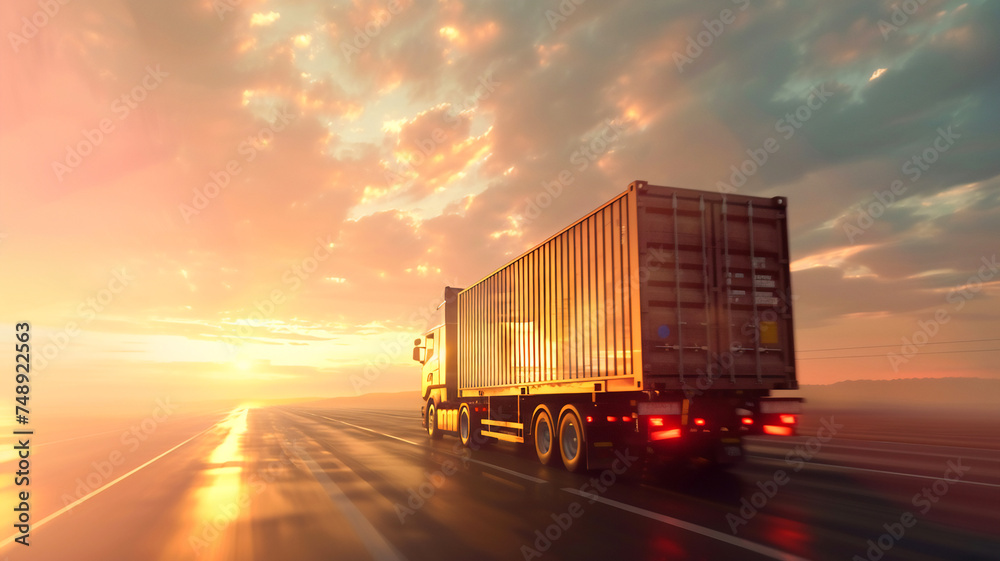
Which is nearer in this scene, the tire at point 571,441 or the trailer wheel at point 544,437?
the tire at point 571,441

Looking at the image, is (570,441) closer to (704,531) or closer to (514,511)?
(514,511)

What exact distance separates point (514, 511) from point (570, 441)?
165 inches

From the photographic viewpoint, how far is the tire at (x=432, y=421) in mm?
21498

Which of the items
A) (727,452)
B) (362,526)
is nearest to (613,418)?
(727,452)

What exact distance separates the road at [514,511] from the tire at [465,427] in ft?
10.9

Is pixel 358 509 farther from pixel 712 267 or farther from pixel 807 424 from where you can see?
pixel 807 424

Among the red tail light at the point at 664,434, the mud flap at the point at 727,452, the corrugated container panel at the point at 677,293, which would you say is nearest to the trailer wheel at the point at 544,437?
the corrugated container panel at the point at 677,293

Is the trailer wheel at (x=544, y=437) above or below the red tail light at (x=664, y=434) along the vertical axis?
below

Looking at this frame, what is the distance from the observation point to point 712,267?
10.6 m

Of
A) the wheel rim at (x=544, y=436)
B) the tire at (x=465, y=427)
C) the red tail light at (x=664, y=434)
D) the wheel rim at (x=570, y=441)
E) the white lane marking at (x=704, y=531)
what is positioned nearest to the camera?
the white lane marking at (x=704, y=531)

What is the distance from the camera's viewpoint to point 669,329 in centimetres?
1009

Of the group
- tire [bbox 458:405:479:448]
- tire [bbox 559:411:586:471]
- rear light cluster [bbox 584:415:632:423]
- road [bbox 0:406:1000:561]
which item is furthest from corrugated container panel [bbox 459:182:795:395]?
tire [bbox 458:405:479:448]

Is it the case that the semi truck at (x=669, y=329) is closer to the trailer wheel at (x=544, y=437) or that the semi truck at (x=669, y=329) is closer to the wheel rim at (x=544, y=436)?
the trailer wheel at (x=544, y=437)

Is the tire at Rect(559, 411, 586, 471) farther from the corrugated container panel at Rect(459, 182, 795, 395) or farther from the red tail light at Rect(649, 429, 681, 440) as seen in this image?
the red tail light at Rect(649, 429, 681, 440)
